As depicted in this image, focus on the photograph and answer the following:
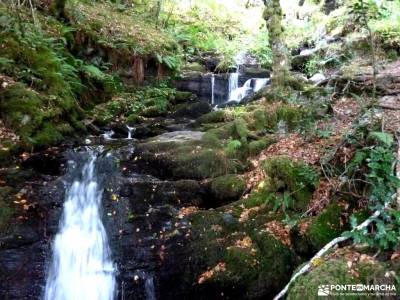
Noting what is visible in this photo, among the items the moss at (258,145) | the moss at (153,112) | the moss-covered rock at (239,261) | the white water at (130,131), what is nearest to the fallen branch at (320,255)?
the moss-covered rock at (239,261)

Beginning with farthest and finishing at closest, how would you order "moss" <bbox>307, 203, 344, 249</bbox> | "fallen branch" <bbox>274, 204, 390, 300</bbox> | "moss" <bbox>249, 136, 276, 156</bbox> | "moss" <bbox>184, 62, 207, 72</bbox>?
"moss" <bbox>184, 62, 207, 72</bbox> < "moss" <bbox>249, 136, 276, 156</bbox> < "moss" <bbox>307, 203, 344, 249</bbox> < "fallen branch" <bbox>274, 204, 390, 300</bbox>

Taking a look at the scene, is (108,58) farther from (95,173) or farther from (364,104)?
(364,104)

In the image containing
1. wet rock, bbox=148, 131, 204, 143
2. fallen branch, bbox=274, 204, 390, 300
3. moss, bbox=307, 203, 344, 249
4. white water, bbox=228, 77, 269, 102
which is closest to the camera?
fallen branch, bbox=274, 204, 390, 300

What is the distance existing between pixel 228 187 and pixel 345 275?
2.94 metres

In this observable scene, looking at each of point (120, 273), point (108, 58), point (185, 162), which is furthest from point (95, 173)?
point (108, 58)

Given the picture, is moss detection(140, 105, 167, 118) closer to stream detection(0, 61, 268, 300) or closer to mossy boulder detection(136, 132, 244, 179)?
mossy boulder detection(136, 132, 244, 179)

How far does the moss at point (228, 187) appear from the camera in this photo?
6371mm

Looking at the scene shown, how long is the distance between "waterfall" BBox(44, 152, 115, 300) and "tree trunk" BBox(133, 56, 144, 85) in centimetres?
669

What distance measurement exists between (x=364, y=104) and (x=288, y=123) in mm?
2096

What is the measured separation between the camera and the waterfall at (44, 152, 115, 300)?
5414mm

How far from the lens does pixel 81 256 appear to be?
225 inches

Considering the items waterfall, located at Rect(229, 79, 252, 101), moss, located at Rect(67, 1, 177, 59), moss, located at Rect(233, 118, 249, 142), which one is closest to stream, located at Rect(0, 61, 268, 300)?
moss, located at Rect(233, 118, 249, 142)

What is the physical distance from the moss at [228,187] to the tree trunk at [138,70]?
682 centimetres

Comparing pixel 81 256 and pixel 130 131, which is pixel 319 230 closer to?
pixel 81 256
